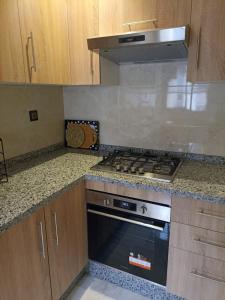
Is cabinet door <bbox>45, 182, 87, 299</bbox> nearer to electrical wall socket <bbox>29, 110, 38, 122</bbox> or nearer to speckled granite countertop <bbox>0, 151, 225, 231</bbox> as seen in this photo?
speckled granite countertop <bbox>0, 151, 225, 231</bbox>

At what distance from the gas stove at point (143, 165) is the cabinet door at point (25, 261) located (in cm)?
56

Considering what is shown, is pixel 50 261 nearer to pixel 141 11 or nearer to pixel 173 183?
pixel 173 183

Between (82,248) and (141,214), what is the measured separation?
0.53 meters

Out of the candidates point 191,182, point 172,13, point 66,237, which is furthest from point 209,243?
point 172,13

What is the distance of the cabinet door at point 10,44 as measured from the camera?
3.66ft

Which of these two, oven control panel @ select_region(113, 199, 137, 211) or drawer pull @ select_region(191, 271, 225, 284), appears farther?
oven control panel @ select_region(113, 199, 137, 211)

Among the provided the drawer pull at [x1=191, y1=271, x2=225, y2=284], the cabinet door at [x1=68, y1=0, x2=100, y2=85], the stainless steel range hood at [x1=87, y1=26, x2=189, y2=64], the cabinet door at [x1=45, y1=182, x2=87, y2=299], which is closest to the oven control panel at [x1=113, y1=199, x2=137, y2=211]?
the cabinet door at [x1=45, y1=182, x2=87, y2=299]

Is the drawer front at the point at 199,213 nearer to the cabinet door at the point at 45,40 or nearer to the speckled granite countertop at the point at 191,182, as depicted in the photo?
the speckled granite countertop at the point at 191,182

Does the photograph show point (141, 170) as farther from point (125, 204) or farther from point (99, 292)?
point (99, 292)

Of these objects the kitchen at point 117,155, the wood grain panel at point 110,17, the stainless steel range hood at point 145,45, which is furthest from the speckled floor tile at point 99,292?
the wood grain panel at point 110,17

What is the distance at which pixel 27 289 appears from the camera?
1121 mm

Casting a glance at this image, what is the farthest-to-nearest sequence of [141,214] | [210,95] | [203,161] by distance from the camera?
[203,161]
[210,95]
[141,214]

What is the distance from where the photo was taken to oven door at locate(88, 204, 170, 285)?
1.38 m

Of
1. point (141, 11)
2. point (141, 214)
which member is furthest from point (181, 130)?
point (141, 11)
